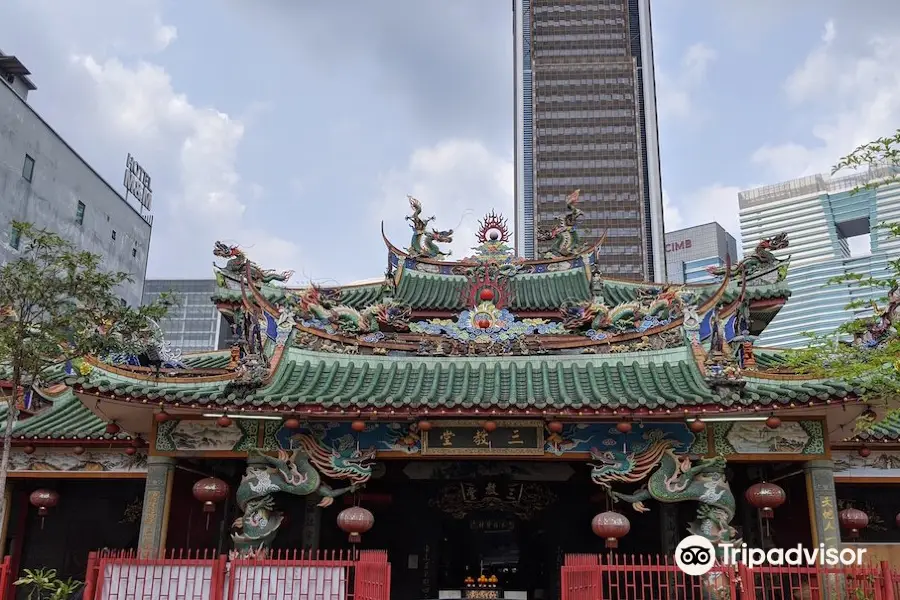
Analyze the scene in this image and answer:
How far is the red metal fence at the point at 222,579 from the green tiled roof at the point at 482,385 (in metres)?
2.40

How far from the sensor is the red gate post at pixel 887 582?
26.0 ft

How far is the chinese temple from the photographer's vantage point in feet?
35.9

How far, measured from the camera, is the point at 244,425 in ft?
38.3

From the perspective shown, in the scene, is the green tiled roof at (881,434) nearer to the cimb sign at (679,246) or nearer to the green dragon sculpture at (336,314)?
the green dragon sculpture at (336,314)

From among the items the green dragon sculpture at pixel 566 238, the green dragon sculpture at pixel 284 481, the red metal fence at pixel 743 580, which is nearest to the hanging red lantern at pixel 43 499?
the green dragon sculpture at pixel 284 481

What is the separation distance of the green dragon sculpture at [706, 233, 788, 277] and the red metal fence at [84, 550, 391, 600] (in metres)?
9.13

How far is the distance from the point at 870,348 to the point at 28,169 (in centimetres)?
3657

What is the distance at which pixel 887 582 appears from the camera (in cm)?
796

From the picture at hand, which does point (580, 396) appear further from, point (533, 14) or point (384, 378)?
point (533, 14)

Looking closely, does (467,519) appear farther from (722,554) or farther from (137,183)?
(137,183)

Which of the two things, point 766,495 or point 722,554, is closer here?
point 722,554

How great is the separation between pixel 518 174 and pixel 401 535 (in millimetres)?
56489

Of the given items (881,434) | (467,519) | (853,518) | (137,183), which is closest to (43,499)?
(467,519)

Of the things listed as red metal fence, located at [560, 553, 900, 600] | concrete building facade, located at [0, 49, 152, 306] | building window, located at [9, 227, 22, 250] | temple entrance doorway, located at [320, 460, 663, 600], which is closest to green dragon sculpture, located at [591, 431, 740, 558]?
red metal fence, located at [560, 553, 900, 600]
